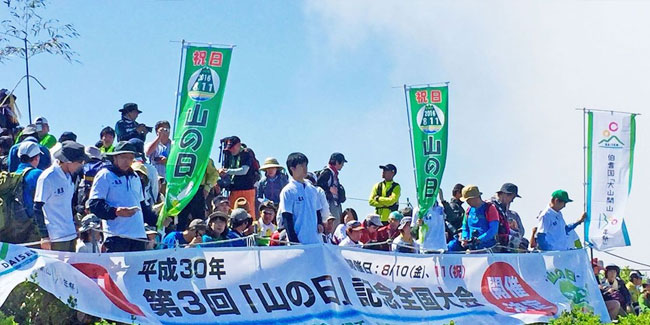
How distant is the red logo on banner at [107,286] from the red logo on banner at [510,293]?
4.88 metres

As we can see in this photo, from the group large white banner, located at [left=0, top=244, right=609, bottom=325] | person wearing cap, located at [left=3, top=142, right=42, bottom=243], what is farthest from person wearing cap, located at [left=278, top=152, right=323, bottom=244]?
person wearing cap, located at [left=3, top=142, right=42, bottom=243]

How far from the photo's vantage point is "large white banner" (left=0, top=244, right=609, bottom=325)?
1086cm

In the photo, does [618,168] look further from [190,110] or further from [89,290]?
[89,290]

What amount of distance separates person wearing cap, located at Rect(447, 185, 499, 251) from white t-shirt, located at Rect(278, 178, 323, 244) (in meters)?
3.17

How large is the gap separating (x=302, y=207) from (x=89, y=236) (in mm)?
2361

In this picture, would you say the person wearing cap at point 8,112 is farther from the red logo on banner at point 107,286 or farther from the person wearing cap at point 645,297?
the person wearing cap at point 645,297

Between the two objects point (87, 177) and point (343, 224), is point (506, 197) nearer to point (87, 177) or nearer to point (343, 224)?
point (343, 224)

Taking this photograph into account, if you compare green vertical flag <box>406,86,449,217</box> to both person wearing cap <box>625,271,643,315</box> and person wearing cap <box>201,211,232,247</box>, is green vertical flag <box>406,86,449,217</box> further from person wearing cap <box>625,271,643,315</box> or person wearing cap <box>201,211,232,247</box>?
person wearing cap <box>625,271,643,315</box>

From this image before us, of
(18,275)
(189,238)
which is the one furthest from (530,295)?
(18,275)

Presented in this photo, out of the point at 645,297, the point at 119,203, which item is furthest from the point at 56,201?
the point at 645,297

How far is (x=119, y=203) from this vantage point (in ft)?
37.3

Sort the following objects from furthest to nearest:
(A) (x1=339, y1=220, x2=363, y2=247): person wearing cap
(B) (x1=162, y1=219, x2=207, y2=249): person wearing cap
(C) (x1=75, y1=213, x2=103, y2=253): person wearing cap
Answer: (A) (x1=339, y1=220, x2=363, y2=247): person wearing cap, (B) (x1=162, y1=219, x2=207, y2=249): person wearing cap, (C) (x1=75, y1=213, x2=103, y2=253): person wearing cap

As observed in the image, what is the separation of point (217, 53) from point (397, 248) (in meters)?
3.90

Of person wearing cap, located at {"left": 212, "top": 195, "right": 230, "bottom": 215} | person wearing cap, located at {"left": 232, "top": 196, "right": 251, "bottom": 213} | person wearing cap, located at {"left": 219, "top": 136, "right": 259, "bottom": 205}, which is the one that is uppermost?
person wearing cap, located at {"left": 219, "top": 136, "right": 259, "bottom": 205}
